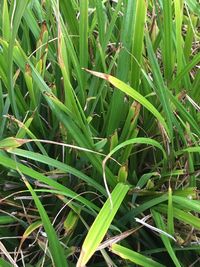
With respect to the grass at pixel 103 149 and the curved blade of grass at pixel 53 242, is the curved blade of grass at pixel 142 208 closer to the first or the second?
the grass at pixel 103 149

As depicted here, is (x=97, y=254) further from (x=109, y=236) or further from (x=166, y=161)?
(x=166, y=161)

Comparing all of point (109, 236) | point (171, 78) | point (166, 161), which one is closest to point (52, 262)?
point (109, 236)

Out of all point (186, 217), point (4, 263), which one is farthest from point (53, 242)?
point (186, 217)

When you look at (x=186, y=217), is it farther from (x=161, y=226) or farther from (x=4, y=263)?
(x=4, y=263)

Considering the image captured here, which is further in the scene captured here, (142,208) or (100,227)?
(142,208)

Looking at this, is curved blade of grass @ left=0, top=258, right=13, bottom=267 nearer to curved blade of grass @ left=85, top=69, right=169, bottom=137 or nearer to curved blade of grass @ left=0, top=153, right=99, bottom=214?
curved blade of grass @ left=0, top=153, right=99, bottom=214

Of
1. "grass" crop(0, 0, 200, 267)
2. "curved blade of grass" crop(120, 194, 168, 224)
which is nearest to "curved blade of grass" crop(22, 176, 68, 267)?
"grass" crop(0, 0, 200, 267)
